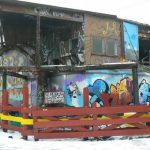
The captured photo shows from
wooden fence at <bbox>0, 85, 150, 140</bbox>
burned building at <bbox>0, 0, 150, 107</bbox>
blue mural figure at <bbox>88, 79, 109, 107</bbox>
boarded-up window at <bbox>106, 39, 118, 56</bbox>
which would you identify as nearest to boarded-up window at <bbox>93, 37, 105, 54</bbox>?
burned building at <bbox>0, 0, 150, 107</bbox>

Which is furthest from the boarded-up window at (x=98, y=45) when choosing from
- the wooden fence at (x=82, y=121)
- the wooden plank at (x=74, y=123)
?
the wooden plank at (x=74, y=123)

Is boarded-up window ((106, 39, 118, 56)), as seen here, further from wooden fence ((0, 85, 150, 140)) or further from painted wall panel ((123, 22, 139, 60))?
wooden fence ((0, 85, 150, 140))

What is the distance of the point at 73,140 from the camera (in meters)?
13.3

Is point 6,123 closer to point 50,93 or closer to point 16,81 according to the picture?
point 50,93

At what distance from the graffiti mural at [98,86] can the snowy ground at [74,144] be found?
7.16 meters

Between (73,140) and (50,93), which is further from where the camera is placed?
(50,93)

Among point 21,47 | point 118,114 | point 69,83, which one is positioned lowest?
point 118,114

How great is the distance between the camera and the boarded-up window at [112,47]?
21956mm

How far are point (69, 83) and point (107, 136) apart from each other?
300 inches

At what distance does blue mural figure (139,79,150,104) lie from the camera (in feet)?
74.0

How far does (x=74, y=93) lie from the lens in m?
20.5

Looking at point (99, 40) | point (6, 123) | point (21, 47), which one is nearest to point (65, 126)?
point (6, 123)

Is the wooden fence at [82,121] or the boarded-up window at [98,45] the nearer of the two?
Result: the wooden fence at [82,121]

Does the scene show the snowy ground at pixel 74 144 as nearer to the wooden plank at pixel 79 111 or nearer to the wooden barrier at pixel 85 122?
the wooden barrier at pixel 85 122
